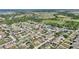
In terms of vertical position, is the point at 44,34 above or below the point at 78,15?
below

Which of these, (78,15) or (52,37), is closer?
(52,37)

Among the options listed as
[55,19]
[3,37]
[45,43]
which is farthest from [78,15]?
[3,37]

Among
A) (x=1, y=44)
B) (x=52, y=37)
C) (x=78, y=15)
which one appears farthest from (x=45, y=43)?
(x=78, y=15)
